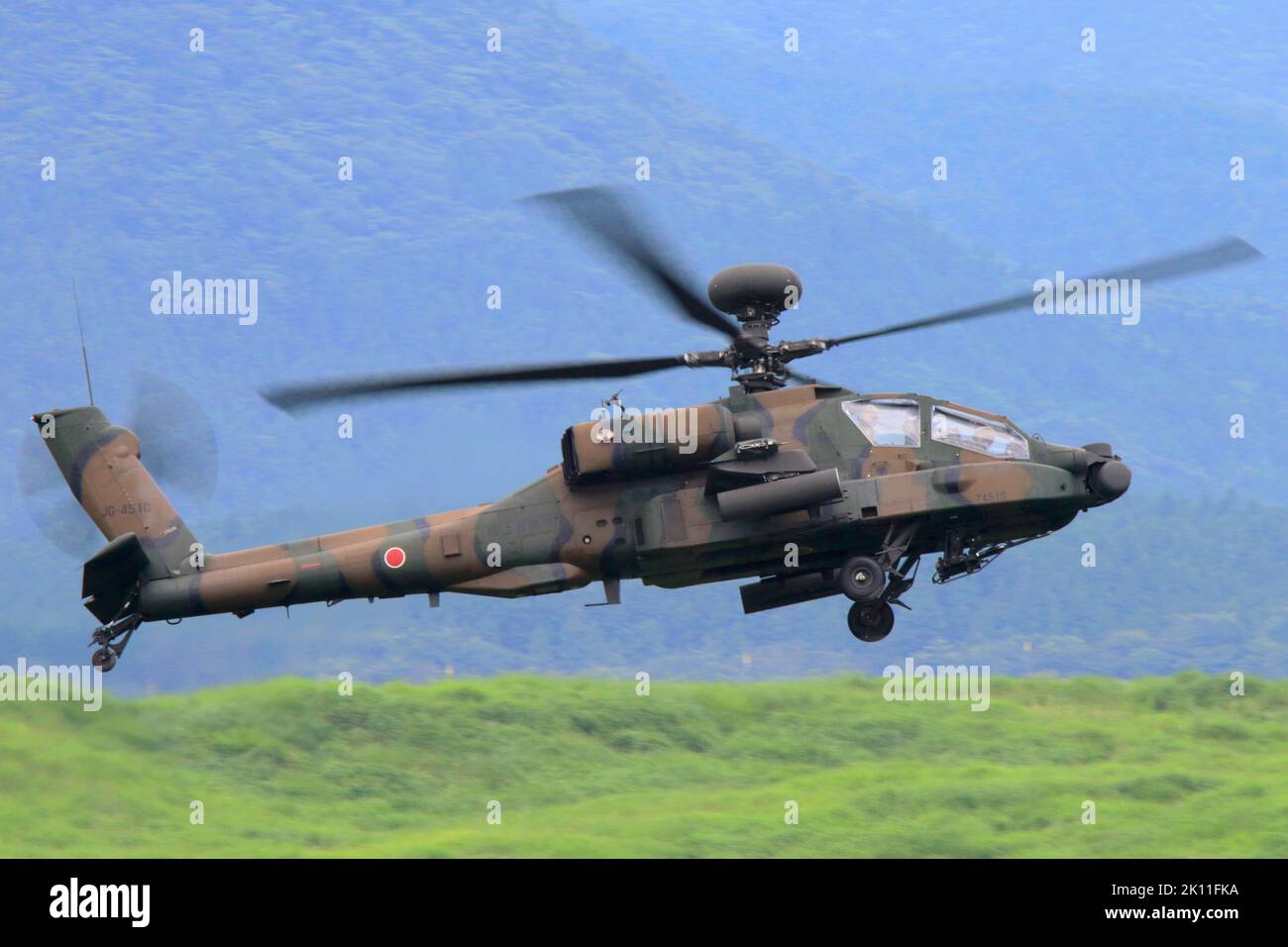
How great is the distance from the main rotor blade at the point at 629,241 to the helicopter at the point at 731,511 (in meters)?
0.05

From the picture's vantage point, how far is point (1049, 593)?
128625 millimetres

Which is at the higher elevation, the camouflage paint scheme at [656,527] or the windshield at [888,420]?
the windshield at [888,420]

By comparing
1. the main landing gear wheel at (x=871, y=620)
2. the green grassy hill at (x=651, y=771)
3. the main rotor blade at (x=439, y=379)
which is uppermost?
the main rotor blade at (x=439, y=379)

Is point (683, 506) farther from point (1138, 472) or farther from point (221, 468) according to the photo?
point (1138, 472)

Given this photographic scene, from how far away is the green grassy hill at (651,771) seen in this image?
74.5ft

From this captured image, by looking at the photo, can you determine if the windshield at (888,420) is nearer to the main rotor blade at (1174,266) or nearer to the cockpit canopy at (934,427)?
the cockpit canopy at (934,427)
